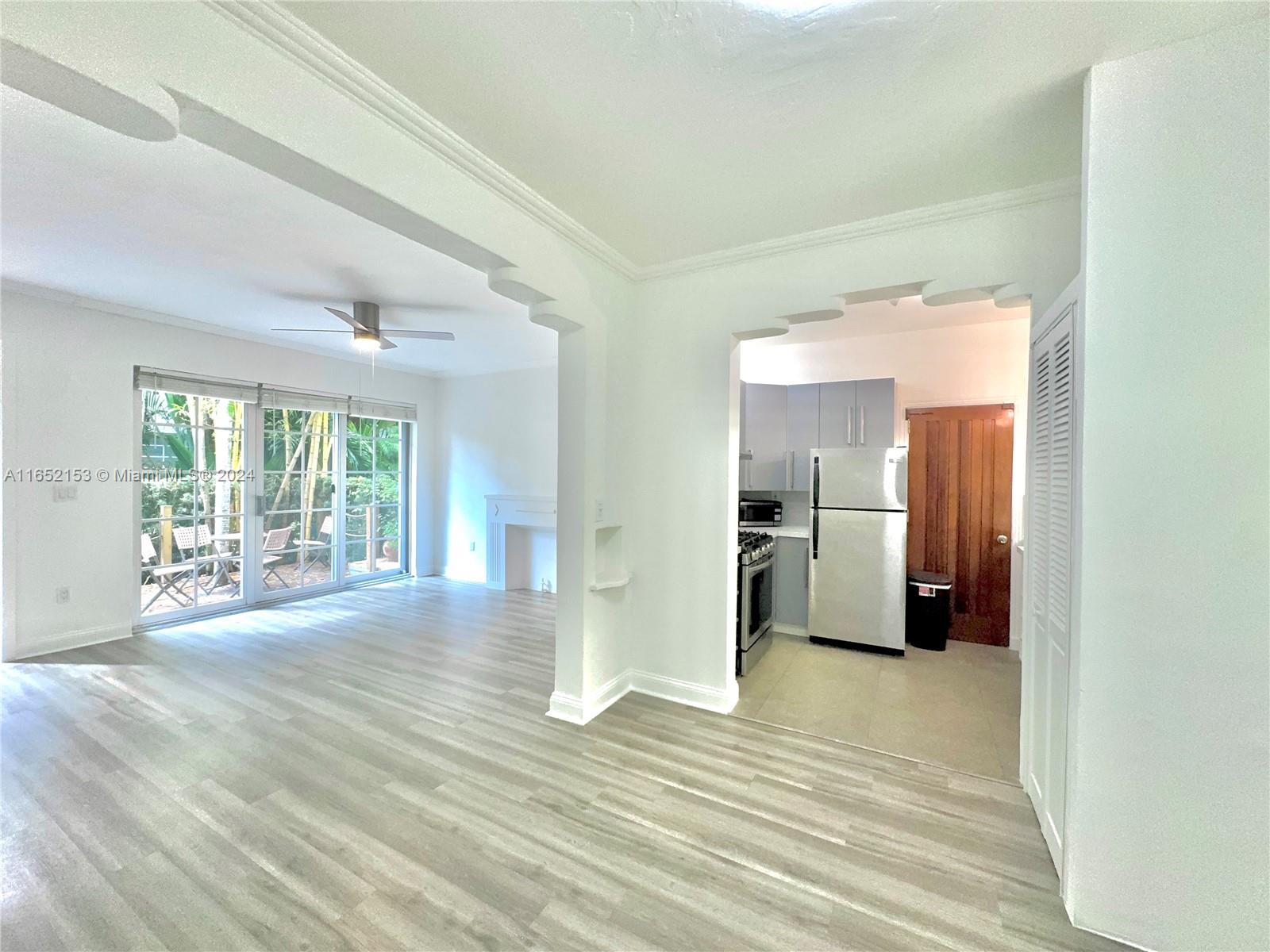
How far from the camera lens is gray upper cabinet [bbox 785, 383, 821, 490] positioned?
14.3ft

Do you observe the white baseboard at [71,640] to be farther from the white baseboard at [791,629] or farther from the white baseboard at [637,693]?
the white baseboard at [791,629]

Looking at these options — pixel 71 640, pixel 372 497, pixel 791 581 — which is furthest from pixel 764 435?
pixel 71 640

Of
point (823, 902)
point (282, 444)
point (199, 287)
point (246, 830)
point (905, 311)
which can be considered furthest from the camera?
point (282, 444)

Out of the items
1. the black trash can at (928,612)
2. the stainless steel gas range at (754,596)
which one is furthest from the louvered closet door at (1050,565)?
the black trash can at (928,612)

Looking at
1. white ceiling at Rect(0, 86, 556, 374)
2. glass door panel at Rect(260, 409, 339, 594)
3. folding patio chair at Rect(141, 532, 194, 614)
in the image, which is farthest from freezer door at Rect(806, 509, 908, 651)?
folding patio chair at Rect(141, 532, 194, 614)

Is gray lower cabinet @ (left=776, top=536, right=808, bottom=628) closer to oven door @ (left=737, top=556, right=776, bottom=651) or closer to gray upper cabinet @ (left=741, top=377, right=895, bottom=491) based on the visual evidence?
oven door @ (left=737, top=556, right=776, bottom=651)

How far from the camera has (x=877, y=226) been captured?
2.38m

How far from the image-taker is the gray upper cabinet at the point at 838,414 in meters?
4.20

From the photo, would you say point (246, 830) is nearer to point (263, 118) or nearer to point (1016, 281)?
point (263, 118)

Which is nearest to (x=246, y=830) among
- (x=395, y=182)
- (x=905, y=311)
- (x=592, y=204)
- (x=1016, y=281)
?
(x=395, y=182)

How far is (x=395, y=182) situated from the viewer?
1683mm

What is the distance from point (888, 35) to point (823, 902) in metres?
2.58

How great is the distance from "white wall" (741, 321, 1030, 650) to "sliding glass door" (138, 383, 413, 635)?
184 inches

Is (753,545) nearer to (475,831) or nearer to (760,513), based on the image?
(760,513)
